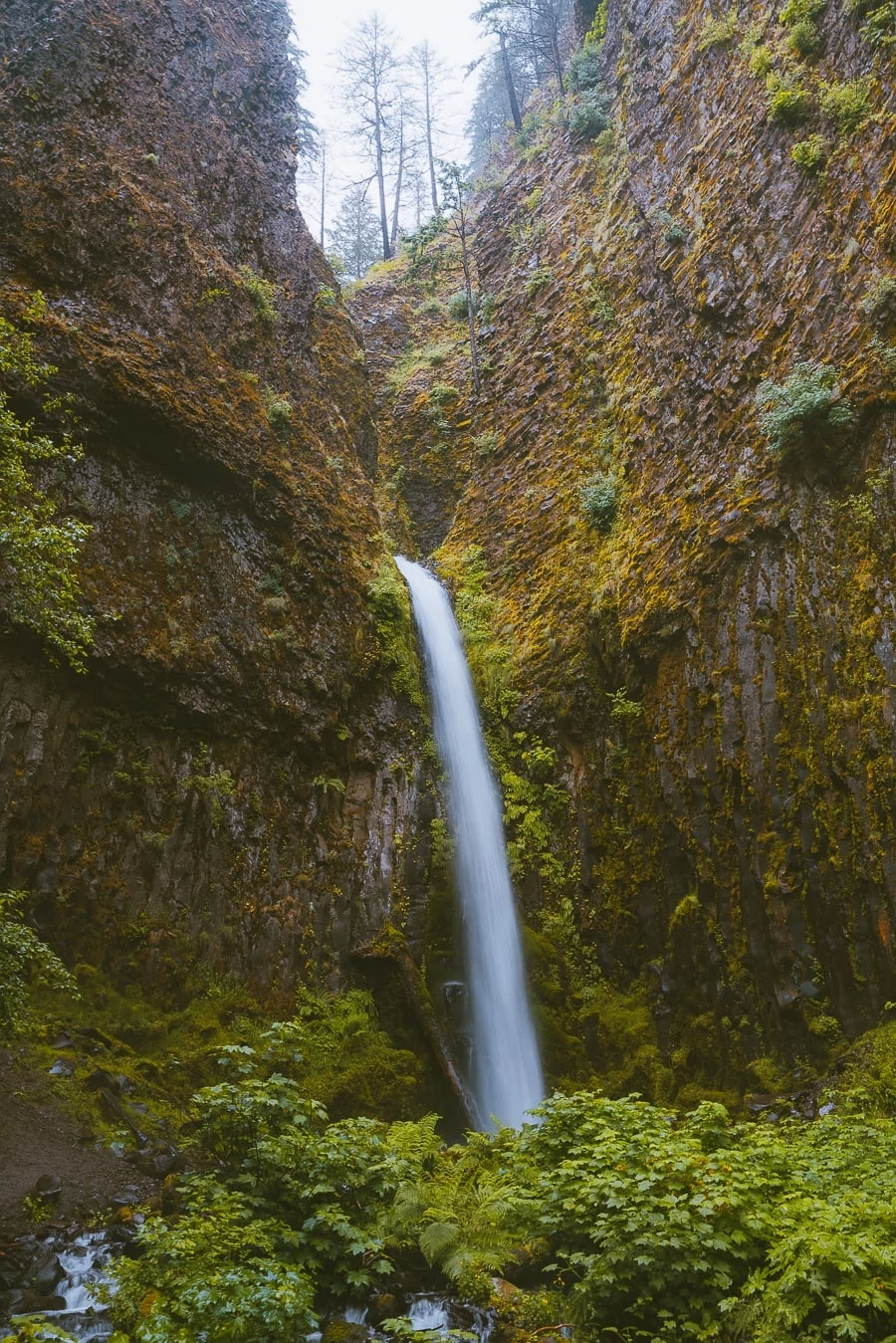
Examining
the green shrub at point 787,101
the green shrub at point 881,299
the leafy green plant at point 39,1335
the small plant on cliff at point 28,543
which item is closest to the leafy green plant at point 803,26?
the green shrub at point 787,101

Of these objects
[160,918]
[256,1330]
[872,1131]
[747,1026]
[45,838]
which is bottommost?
[256,1330]

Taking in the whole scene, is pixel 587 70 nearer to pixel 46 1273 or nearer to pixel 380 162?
pixel 380 162

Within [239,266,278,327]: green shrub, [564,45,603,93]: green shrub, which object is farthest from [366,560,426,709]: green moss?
[564,45,603,93]: green shrub

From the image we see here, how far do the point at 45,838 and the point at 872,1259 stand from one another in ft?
27.0

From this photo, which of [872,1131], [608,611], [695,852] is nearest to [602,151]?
[608,611]

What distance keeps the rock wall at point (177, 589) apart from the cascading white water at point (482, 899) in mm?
884

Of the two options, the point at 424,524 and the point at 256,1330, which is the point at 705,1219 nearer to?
the point at 256,1330

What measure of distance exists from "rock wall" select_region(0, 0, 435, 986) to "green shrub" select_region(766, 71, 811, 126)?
8626mm

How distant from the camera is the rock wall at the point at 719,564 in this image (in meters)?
9.27

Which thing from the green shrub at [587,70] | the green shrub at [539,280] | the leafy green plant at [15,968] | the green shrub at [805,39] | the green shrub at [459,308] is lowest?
the leafy green plant at [15,968]

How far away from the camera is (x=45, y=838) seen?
9008 millimetres

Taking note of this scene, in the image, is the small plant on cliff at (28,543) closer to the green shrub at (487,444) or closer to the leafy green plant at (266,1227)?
the leafy green plant at (266,1227)

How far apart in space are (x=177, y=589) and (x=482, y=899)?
20.3ft

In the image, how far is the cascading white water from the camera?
10.7 meters
